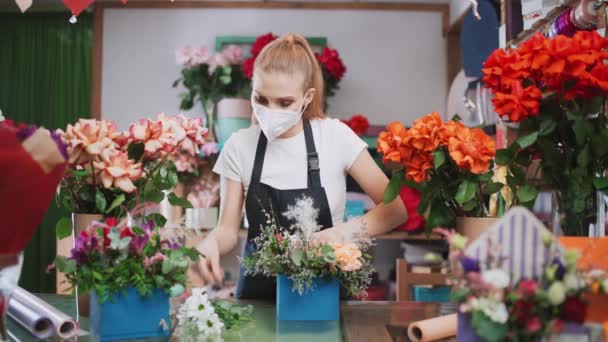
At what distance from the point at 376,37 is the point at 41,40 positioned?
251cm

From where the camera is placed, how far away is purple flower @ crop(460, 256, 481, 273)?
848 millimetres

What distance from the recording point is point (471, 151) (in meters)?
1.23

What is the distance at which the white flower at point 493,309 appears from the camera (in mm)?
805

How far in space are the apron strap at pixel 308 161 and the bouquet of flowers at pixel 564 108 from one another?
2.22 ft

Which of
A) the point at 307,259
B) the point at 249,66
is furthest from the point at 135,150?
→ the point at 249,66

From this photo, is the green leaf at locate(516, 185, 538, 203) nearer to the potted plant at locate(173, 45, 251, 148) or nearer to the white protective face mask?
the white protective face mask

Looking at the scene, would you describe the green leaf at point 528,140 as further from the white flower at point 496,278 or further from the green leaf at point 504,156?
the white flower at point 496,278

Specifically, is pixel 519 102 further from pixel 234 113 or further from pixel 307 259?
pixel 234 113

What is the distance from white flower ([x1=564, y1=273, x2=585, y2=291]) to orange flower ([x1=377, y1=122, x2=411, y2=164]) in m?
0.53

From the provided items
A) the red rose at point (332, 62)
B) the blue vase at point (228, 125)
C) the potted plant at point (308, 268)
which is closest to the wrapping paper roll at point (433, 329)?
the potted plant at point (308, 268)

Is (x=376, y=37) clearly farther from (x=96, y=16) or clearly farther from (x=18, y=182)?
(x=18, y=182)

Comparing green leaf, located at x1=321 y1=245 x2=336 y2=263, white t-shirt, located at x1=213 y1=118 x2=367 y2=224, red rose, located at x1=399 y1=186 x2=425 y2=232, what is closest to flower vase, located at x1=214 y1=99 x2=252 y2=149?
red rose, located at x1=399 y1=186 x2=425 y2=232

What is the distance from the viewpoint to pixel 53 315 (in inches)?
46.2

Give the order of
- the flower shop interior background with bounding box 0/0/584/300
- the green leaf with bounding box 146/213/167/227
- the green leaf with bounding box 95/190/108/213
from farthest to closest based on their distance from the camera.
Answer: the flower shop interior background with bounding box 0/0/584/300, the green leaf with bounding box 146/213/167/227, the green leaf with bounding box 95/190/108/213
